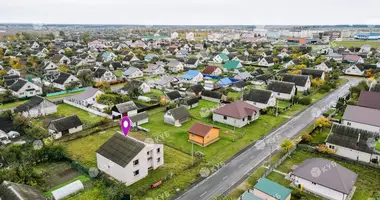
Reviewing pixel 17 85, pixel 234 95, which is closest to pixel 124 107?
pixel 234 95

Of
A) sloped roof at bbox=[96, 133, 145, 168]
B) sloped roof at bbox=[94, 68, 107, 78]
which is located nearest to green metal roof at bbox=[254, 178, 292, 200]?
sloped roof at bbox=[96, 133, 145, 168]

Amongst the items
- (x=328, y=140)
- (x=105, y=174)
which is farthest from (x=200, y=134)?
(x=328, y=140)

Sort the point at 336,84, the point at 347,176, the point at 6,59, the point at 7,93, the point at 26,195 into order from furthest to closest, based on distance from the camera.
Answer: the point at 6,59 → the point at 336,84 → the point at 7,93 → the point at 347,176 → the point at 26,195

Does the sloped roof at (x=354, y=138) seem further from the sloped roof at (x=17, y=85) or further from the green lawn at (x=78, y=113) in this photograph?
the sloped roof at (x=17, y=85)

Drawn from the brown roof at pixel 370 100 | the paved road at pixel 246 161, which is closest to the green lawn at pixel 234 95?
the paved road at pixel 246 161

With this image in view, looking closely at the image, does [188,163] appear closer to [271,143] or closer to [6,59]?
[271,143]
